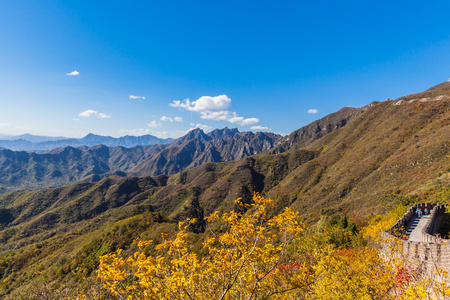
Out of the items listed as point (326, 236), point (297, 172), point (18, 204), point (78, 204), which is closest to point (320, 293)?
point (326, 236)

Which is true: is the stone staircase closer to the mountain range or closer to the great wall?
the great wall

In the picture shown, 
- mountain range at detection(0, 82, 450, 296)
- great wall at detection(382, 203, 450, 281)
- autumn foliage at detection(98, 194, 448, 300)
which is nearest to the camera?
autumn foliage at detection(98, 194, 448, 300)

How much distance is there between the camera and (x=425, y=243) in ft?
41.9

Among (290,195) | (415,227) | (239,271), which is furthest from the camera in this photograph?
(290,195)

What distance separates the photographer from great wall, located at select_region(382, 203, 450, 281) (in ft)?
38.5

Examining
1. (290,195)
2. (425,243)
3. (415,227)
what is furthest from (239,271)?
(290,195)

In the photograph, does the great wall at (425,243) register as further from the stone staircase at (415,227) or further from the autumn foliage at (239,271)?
the autumn foliage at (239,271)

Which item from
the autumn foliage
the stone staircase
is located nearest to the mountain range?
the autumn foliage

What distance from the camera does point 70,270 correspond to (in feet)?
124

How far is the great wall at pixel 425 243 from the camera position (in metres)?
11.8

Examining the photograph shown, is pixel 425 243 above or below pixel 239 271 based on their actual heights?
below

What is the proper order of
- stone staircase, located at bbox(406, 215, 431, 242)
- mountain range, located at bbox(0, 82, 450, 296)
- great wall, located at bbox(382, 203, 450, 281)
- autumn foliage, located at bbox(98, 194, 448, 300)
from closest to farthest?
autumn foliage, located at bbox(98, 194, 448, 300), great wall, located at bbox(382, 203, 450, 281), stone staircase, located at bbox(406, 215, 431, 242), mountain range, located at bbox(0, 82, 450, 296)

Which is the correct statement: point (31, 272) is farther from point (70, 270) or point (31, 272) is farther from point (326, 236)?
point (326, 236)

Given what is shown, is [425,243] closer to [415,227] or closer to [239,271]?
[415,227]
